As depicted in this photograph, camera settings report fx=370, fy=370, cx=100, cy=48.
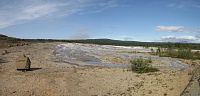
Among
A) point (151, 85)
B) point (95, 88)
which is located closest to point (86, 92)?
point (95, 88)

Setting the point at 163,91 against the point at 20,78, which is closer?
the point at 163,91

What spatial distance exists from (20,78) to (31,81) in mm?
1523

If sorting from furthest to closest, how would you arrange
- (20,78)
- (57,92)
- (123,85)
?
1. (20,78)
2. (123,85)
3. (57,92)

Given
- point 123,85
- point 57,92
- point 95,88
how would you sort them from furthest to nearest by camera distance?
point 123,85
point 95,88
point 57,92

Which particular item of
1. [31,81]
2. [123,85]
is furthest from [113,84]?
[31,81]

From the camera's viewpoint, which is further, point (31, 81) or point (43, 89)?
point (31, 81)

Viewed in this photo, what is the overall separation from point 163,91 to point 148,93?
898mm

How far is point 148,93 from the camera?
1716 centimetres

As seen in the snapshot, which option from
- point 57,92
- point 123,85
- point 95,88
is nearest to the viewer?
point 57,92

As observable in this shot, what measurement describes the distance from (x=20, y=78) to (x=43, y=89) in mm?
4345

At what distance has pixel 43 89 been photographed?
17469 millimetres

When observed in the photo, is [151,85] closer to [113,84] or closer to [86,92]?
[113,84]

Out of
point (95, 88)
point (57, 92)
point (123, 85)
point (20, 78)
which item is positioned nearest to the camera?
point (57, 92)

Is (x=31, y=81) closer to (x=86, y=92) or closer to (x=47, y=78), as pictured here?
(x=47, y=78)
